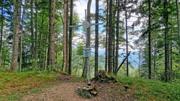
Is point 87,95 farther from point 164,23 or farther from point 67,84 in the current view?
point 164,23

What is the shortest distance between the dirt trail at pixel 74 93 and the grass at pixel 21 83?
51 centimetres

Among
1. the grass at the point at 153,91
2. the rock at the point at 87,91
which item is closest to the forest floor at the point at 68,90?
the grass at the point at 153,91

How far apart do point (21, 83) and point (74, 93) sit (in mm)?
2932

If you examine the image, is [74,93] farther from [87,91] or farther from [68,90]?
[87,91]

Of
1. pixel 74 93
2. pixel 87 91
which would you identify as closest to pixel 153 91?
pixel 87 91

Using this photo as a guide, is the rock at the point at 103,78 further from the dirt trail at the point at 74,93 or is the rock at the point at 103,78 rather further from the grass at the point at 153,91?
the grass at the point at 153,91

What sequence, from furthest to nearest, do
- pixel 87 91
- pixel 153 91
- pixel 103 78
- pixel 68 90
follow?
pixel 103 78, pixel 153 91, pixel 68 90, pixel 87 91

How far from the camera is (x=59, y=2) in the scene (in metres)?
25.0

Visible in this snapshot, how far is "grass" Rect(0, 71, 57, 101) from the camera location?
1111 cm

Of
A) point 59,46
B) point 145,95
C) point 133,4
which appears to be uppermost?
point 133,4

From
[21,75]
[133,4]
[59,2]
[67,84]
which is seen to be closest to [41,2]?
[59,2]

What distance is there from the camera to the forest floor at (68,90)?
1084cm

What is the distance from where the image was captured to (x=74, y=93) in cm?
1109

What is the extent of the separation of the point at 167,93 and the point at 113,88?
2184mm
